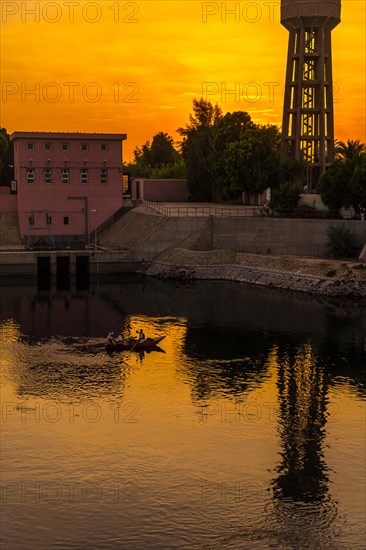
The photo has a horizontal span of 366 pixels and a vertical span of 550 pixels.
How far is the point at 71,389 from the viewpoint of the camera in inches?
1908

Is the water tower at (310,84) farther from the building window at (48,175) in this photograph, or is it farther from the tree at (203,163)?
the building window at (48,175)

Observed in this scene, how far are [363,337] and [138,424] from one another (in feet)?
91.5

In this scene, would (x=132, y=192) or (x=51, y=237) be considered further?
(x=132, y=192)

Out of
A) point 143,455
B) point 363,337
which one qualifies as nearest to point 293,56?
point 363,337

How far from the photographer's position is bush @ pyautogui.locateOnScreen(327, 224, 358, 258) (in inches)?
3647

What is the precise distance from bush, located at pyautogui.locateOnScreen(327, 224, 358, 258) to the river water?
22204 mm

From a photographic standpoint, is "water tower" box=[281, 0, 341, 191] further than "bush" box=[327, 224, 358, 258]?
Yes

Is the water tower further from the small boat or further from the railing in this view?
the small boat

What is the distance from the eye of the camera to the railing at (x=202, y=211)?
346 feet

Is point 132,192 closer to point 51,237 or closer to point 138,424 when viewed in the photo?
point 51,237

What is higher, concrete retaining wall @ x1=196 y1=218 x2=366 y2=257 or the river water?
concrete retaining wall @ x1=196 y1=218 x2=366 y2=257

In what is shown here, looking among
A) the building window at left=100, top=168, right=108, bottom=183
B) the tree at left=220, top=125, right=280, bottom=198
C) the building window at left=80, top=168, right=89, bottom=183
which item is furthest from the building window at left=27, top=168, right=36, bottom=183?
the tree at left=220, top=125, right=280, bottom=198

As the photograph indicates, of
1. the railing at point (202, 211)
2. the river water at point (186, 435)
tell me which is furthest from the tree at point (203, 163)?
the river water at point (186, 435)

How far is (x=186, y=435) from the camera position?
40.9 metres
